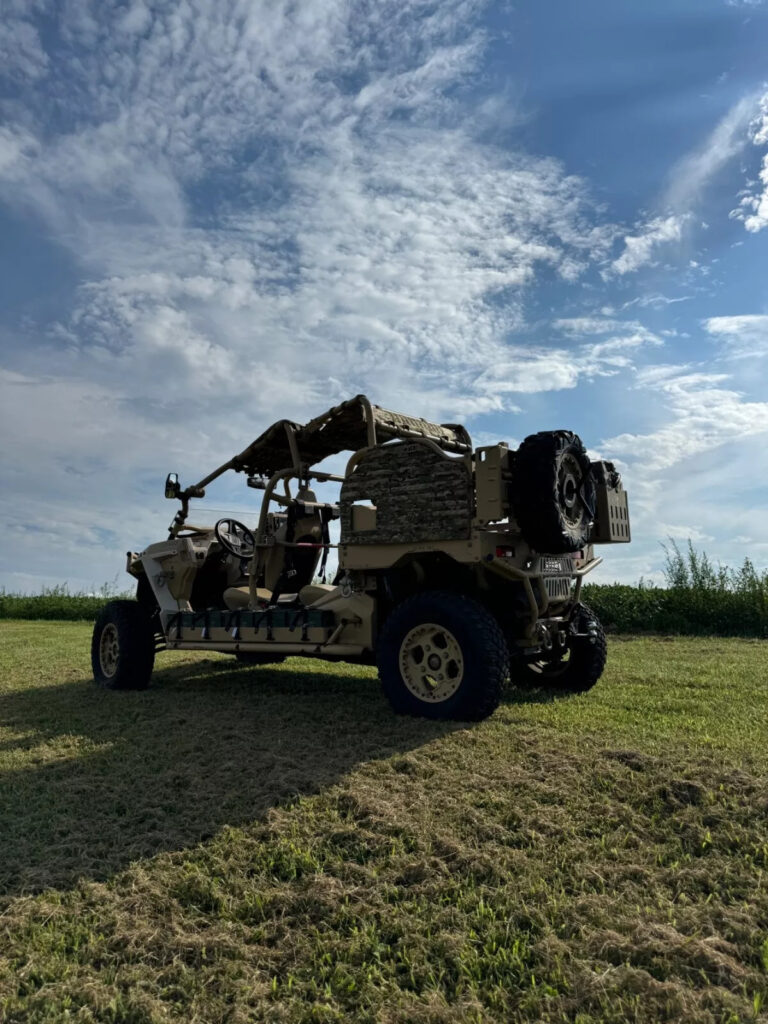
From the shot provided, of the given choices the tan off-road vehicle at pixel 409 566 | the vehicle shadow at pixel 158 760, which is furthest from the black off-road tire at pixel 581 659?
the vehicle shadow at pixel 158 760

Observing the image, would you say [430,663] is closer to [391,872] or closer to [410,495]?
[410,495]

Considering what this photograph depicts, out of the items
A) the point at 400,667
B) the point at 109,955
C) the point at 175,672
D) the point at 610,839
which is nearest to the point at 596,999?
the point at 610,839

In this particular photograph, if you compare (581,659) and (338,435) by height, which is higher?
(338,435)

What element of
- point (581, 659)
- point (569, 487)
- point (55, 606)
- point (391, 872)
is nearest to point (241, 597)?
point (581, 659)

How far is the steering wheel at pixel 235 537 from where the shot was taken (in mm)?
8453

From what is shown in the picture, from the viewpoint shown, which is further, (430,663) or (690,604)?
(690,604)

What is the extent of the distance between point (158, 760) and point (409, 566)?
2.50 m

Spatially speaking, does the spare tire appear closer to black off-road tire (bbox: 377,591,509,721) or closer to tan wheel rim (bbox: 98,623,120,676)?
black off-road tire (bbox: 377,591,509,721)

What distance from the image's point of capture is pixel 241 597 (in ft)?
27.2

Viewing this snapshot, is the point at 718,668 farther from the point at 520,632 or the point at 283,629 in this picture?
the point at 283,629

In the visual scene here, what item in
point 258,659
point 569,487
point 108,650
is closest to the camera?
point 569,487

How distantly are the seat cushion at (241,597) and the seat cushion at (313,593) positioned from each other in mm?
605

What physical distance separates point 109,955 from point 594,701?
499cm

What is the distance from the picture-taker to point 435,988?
8.66ft
